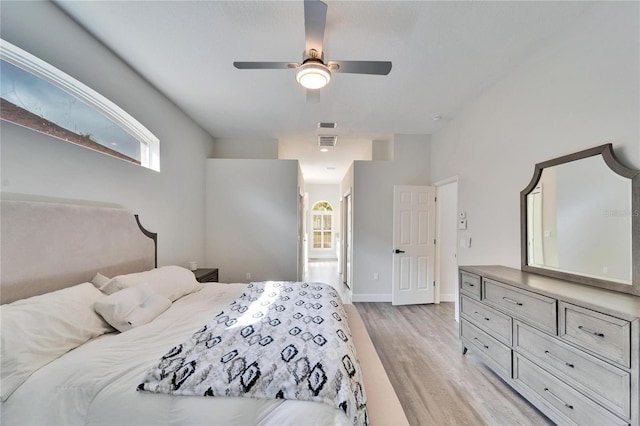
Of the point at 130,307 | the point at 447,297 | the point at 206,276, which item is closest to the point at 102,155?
the point at 130,307

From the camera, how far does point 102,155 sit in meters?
2.16

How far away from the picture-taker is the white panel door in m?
4.24

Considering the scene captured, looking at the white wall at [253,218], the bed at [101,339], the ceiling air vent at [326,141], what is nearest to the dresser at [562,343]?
the bed at [101,339]

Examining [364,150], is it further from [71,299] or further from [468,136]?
[71,299]

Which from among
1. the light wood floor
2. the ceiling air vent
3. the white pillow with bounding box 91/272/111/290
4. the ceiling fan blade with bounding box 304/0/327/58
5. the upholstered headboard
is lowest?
the light wood floor

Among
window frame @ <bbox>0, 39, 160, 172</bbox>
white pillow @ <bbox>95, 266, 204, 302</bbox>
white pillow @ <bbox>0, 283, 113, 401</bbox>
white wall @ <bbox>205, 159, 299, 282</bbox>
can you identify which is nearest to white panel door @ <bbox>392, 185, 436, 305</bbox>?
white wall @ <bbox>205, 159, 299, 282</bbox>

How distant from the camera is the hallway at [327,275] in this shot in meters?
5.09

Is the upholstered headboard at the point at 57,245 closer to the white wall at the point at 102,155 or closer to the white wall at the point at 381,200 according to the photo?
the white wall at the point at 102,155

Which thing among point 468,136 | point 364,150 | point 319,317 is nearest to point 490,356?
point 319,317

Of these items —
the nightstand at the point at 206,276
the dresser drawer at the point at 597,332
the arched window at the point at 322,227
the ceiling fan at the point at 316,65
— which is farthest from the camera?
the arched window at the point at 322,227

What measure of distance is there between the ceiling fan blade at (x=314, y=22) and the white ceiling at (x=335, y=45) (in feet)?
0.78

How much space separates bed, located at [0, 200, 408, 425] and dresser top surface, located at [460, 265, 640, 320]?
1.25m

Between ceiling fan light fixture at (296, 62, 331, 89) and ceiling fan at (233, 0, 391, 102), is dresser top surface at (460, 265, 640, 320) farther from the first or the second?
ceiling fan light fixture at (296, 62, 331, 89)

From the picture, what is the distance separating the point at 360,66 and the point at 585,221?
2.04 m
